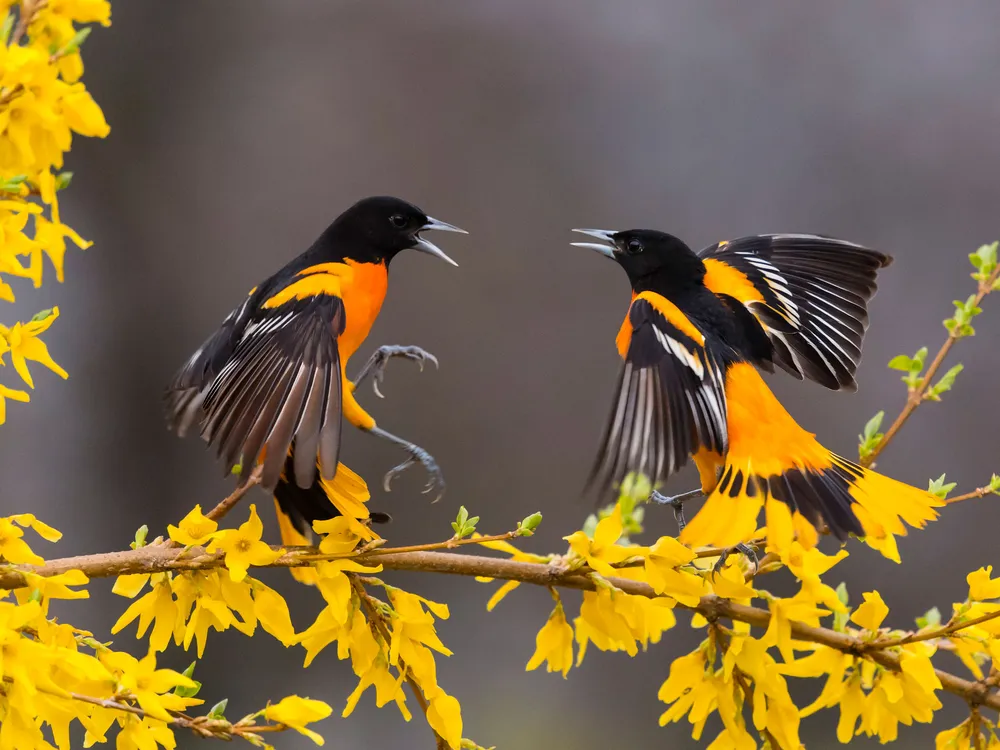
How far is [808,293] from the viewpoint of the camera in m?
1.51

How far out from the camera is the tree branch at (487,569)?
3.12 feet

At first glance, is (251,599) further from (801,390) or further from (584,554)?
(801,390)

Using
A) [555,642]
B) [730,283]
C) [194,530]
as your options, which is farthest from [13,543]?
[730,283]

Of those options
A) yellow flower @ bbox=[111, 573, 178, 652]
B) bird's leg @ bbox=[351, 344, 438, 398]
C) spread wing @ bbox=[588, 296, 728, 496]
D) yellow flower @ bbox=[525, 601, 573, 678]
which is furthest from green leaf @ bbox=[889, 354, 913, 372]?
yellow flower @ bbox=[111, 573, 178, 652]

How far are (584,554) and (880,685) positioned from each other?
35 cm

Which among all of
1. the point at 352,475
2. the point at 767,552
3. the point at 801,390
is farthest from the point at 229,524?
the point at 767,552

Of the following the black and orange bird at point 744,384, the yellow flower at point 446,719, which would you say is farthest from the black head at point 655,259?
the yellow flower at point 446,719

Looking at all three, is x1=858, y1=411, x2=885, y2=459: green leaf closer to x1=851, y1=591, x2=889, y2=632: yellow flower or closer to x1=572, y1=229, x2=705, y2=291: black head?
x1=851, y1=591, x2=889, y2=632: yellow flower

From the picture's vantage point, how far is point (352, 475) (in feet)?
3.71

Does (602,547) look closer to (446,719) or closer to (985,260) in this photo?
(446,719)

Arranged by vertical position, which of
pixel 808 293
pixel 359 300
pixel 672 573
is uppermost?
pixel 808 293

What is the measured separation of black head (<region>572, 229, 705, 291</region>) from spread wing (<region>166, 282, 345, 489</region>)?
0.39 meters

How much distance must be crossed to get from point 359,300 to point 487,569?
22.8 inches

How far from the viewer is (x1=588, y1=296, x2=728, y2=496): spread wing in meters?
1.03
